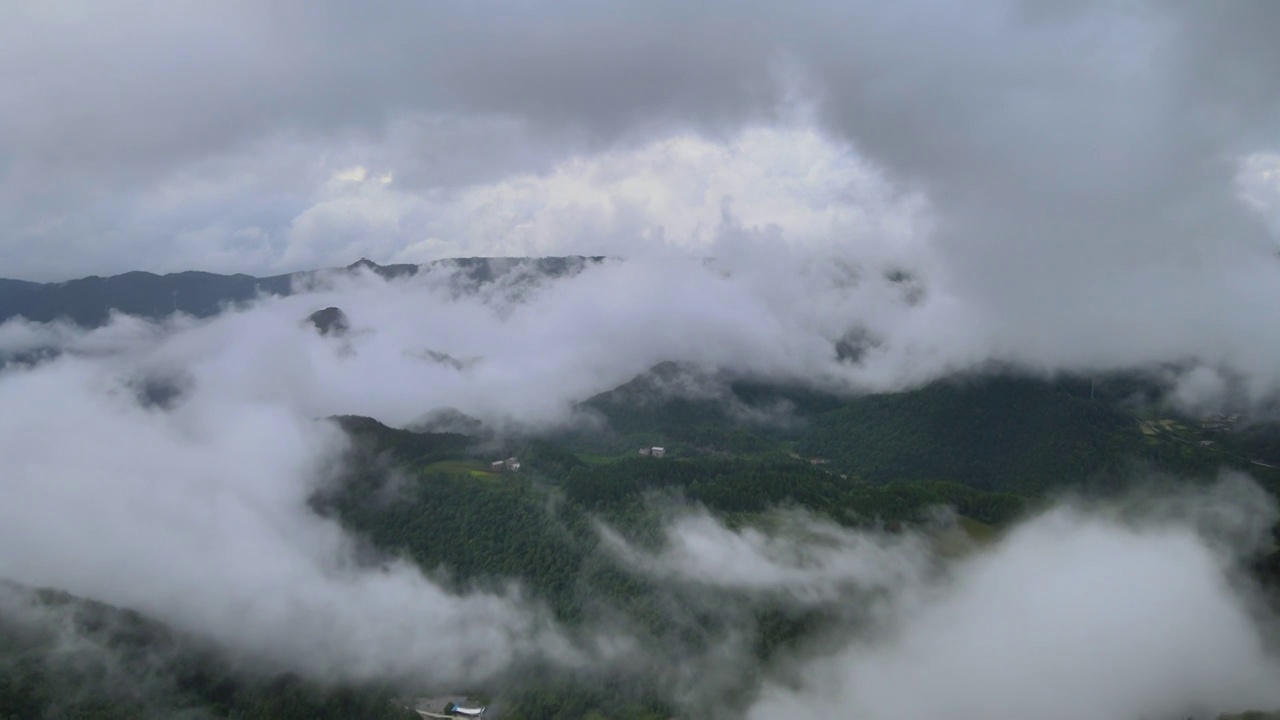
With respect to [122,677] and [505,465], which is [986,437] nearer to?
[505,465]

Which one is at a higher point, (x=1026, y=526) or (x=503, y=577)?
(x=1026, y=526)

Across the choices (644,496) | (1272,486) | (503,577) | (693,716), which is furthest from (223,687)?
(1272,486)

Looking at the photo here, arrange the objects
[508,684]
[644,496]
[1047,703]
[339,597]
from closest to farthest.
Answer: [1047,703]
[508,684]
[339,597]
[644,496]

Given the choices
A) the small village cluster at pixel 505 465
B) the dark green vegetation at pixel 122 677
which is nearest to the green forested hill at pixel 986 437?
the small village cluster at pixel 505 465

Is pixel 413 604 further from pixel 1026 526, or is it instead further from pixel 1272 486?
pixel 1272 486

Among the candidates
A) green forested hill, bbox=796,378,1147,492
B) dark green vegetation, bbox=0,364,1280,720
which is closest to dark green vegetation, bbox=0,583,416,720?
dark green vegetation, bbox=0,364,1280,720

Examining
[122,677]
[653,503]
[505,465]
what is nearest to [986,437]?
[653,503]

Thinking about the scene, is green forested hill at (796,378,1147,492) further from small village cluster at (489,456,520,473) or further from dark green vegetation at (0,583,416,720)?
dark green vegetation at (0,583,416,720)
